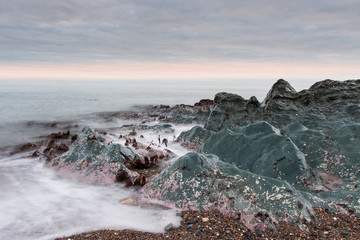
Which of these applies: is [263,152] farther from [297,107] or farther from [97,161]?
[297,107]

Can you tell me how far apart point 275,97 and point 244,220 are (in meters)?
7.53

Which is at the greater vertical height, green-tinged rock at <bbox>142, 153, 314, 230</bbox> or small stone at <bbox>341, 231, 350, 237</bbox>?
green-tinged rock at <bbox>142, 153, 314, 230</bbox>

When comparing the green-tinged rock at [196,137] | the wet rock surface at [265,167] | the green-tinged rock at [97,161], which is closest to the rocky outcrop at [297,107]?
the wet rock surface at [265,167]

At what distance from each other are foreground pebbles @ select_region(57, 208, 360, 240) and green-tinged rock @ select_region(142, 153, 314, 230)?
162 millimetres

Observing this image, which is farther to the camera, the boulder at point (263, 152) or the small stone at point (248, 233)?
the boulder at point (263, 152)

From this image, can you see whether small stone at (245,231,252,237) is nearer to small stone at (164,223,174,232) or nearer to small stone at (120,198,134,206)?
small stone at (164,223,174,232)

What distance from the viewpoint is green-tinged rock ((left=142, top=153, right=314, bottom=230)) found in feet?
12.7

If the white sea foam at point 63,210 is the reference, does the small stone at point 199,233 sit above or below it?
above

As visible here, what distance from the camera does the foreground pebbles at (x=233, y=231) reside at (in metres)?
3.52

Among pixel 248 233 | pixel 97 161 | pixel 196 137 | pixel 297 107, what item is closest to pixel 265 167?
pixel 248 233

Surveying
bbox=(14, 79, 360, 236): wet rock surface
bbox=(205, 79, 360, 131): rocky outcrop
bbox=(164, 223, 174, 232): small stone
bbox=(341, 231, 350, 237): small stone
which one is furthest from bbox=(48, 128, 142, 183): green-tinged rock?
bbox=(205, 79, 360, 131): rocky outcrop

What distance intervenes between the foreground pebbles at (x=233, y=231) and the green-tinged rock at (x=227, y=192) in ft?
0.53

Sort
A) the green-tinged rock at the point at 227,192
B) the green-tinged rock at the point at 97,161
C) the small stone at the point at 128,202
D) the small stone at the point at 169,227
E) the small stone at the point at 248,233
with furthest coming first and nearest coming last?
the green-tinged rock at the point at 97,161 < the small stone at the point at 128,202 < the green-tinged rock at the point at 227,192 < the small stone at the point at 169,227 < the small stone at the point at 248,233

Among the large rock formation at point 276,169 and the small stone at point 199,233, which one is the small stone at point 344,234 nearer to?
the large rock formation at point 276,169
